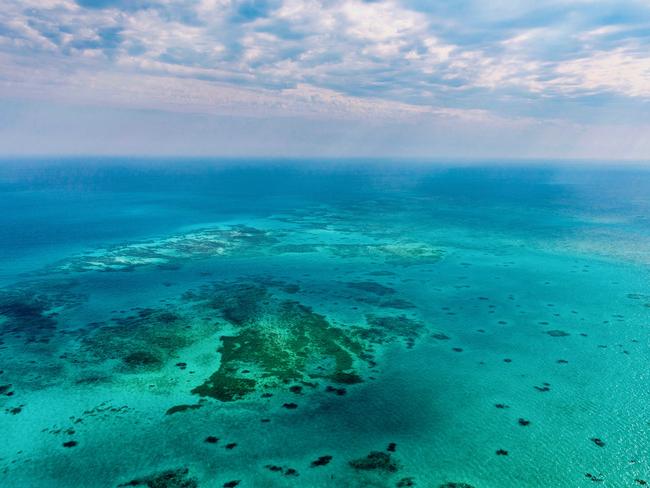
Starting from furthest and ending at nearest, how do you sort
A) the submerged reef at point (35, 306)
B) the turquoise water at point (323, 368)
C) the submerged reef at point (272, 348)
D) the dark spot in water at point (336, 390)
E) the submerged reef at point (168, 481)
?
the submerged reef at point (35, 306), the submerged reef at point (272, 348), the dark spot in water at point (336, 390), the turquoise water at point (323, 368), the submerged reef at point (168, 481)

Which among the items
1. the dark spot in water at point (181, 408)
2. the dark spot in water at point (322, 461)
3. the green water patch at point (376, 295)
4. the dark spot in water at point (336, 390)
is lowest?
the dark spot in water at point (181, 408)

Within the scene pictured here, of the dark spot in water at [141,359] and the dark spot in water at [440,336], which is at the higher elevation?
the dark spot in water at [440,336]

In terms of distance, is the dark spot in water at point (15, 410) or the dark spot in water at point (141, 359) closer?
the dark spot in water at point (15, 410)

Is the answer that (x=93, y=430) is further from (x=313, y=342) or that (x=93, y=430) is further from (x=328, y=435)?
(x=313, y=342)

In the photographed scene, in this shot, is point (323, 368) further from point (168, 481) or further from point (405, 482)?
point (168, 481)

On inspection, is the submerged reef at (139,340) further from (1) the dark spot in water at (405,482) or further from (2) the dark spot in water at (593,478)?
(2) the dark spot in water at (593,478)

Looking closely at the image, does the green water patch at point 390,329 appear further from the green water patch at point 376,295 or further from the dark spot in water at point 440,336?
the green water patch at point 376,295

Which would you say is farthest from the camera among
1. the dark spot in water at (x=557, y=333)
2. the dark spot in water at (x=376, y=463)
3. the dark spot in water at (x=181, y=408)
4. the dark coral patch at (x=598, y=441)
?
the dark spot in water at (x=557, y=333)

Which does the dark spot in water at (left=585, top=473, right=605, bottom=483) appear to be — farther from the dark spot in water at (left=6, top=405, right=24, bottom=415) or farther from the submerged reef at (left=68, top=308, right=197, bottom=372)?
the dark spot in water at (left=6, top=405, right=24, bottom=415)

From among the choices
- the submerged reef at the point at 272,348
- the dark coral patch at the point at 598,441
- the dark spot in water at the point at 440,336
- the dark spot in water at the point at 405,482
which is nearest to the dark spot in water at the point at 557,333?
the dark spot in water at the point at 440,336
